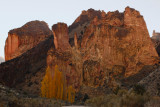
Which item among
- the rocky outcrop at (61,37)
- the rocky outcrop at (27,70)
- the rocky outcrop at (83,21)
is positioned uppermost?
the rocky outcrop at (83,21)

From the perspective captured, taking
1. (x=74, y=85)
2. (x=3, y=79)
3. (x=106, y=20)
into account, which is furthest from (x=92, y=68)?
(x=3, y=79)

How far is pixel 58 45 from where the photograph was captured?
249 feet

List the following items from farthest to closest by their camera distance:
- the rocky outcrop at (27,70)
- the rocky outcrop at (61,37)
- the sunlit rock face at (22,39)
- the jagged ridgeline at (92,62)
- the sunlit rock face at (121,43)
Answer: the sunlit rock face at (22,39) < the rocky outcrop at (61,37) < the rocky outcrop at (27,70) < the sunlit rock face at (121,43) < the jagged ridgeline at (92,62)

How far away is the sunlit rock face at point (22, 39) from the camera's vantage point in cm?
10419

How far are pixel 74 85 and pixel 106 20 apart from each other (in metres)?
24.7

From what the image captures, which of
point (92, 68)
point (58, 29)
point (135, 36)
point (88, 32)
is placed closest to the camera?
point (92, 68)

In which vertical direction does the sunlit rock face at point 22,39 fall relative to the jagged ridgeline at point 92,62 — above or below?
above

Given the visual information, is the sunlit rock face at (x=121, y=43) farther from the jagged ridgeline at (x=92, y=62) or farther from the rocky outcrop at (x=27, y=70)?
the rocky outcrop at (x=27, y=70)

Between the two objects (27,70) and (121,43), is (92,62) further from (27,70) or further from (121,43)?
(27,70)

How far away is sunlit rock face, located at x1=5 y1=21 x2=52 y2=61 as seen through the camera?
104 m

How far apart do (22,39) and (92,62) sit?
53142mm

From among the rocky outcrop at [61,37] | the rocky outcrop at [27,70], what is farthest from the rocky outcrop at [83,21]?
the rocky outcrop at [27,70]

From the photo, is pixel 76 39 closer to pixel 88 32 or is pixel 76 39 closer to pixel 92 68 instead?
pixel 88 32

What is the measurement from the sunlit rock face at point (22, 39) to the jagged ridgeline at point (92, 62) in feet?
66.8
